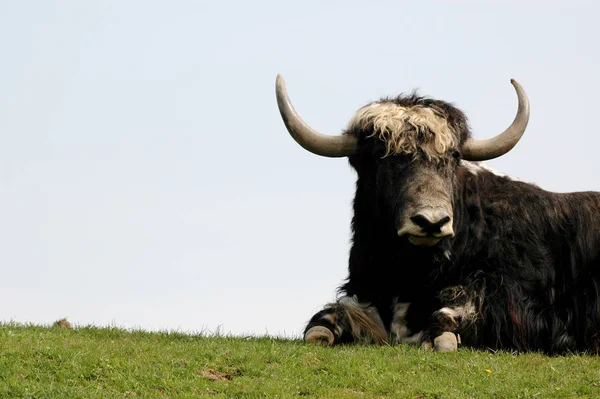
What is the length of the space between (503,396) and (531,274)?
258cm

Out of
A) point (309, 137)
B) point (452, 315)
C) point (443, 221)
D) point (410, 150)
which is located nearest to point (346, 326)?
point (452, 315)

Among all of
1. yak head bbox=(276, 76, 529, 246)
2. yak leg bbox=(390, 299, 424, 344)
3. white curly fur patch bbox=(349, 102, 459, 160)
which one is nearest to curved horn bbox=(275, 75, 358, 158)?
Answer: yak head bbox=(276, 76, 529, 246)

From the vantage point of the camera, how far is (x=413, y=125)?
34.7 feet

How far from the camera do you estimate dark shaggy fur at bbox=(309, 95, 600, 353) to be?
35.0ft

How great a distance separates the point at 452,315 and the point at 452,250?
0.69m

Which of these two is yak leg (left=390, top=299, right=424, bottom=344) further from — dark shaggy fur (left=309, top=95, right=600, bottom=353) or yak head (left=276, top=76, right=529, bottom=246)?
yak head (left=276, top=76, right=529, bottom=246)

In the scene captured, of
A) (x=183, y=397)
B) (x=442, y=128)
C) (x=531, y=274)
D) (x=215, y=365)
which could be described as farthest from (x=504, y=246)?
(x=183, y=397)

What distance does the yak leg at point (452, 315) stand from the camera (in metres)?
10.3

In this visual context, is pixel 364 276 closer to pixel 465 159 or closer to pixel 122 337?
pixel 465 159

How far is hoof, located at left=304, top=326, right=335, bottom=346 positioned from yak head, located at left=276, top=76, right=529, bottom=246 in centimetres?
121

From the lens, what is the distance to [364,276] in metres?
11.1

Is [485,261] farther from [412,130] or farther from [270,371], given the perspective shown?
[270,371]

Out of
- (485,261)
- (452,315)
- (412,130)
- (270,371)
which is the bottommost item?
(270,371)

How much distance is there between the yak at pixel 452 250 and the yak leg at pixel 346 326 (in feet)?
0.04
